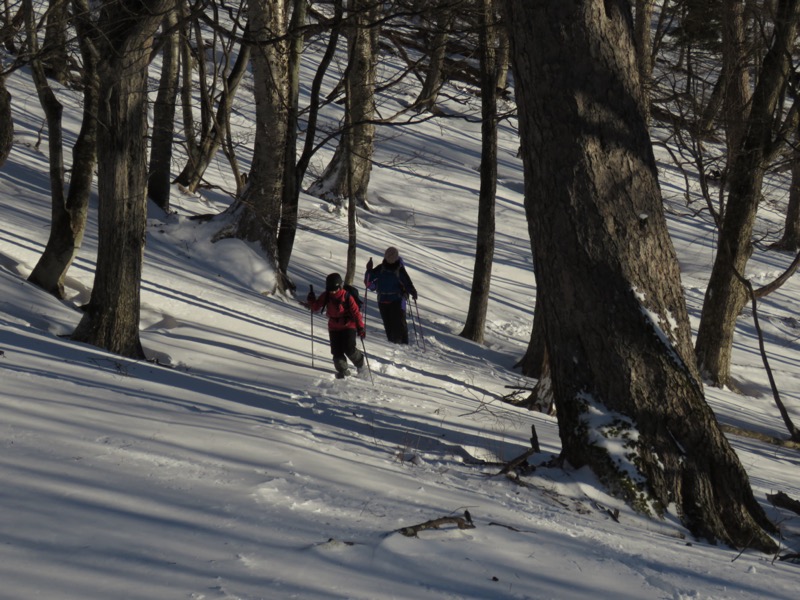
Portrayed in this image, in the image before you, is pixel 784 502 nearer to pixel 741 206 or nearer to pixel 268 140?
pixel 741 206

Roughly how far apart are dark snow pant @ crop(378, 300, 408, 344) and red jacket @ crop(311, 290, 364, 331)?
3.03 metres

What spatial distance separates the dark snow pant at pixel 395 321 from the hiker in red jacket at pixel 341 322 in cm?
293

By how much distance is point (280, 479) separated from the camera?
4.02 m

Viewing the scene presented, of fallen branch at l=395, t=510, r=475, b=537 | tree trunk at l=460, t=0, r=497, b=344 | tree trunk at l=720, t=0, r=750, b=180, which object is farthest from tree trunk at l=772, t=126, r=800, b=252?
fallen branch at l=395, t=510, r=475, b=537

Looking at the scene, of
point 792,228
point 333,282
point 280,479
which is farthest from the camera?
point 792,228

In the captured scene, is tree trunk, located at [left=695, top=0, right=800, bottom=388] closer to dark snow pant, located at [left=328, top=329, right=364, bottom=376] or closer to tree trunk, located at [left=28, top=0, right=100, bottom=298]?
dark snow pant, located at [left=328, top=329, right=364, bottom=376]

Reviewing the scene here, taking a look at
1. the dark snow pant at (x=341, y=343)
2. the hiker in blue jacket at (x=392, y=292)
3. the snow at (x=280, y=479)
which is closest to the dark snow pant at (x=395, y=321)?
the hiker in blue jacket at (x=392, y=292)

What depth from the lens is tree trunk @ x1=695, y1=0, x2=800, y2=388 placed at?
1127 centimetres

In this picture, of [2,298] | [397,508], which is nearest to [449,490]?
[397,508]

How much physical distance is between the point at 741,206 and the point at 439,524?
34.5 ft

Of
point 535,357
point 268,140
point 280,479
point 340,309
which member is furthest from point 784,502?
point 268,140

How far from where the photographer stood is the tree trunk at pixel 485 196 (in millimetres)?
13023

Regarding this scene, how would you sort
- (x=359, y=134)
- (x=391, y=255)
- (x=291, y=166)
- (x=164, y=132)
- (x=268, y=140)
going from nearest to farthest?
1. (x=391, y=255)
2. (x=268, y=140)
3. (x=291, y=166)
4. (x=164, y=132)
5. (x=359, y=134)

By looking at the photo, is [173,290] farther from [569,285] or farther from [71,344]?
[569,285]
